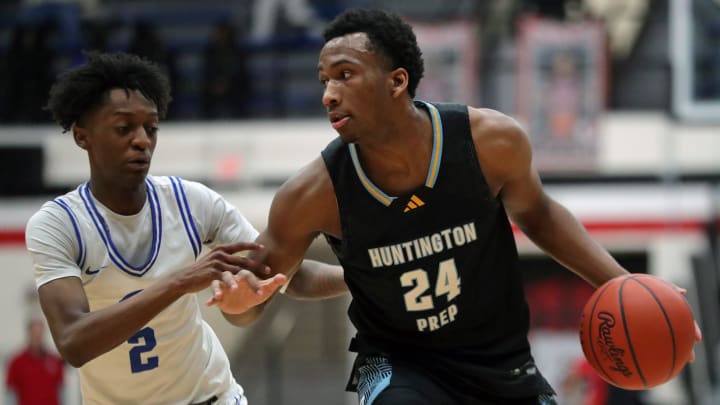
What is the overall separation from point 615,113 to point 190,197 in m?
8.55

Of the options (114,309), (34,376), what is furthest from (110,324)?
(34,376)

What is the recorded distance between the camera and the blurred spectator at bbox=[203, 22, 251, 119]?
12.3 metres

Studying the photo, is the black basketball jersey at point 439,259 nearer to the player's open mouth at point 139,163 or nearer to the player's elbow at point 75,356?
the player's open mouth at point 139,163

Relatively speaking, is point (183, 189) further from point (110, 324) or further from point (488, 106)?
point (488, 106)

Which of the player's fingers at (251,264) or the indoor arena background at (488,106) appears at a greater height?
the player's fingers at (251,264)

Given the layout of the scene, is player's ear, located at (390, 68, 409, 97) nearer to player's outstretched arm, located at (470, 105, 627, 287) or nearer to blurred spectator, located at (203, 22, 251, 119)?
player's outstretched arm, located at (470, 105, 627, 287)

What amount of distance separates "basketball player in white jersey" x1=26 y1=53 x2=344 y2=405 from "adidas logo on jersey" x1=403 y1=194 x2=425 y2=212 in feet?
1.76

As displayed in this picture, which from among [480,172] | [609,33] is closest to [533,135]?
[609,33]

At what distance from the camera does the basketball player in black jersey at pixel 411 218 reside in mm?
3645

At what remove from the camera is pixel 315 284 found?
4.13 metres

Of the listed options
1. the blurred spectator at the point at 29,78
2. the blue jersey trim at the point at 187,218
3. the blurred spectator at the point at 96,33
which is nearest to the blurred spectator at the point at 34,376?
the blurred spectator at the point at 29,78

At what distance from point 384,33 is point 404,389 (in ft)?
4.06

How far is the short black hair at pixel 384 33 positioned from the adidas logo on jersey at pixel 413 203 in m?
0.43

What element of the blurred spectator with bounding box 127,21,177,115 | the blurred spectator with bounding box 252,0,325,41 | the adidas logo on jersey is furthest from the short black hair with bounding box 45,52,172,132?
the blurred spectator with bounding box 252,0,325,41
